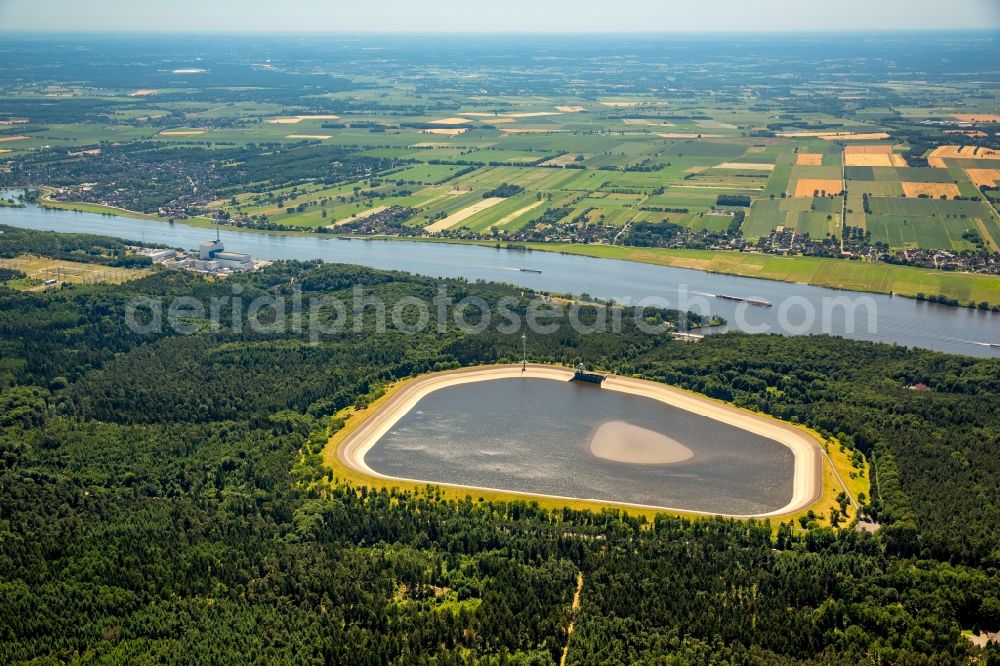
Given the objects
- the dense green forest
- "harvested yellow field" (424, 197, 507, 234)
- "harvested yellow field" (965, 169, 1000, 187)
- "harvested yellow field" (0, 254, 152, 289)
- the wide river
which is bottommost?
the dense green forest

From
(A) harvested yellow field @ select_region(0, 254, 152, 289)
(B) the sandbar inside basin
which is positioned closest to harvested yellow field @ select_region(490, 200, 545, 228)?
(A) harvested yellow field @ select_region(0, 254, 152, 289)

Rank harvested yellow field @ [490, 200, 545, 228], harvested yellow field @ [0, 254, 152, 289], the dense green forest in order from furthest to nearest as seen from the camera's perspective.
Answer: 1. harvested yellow field @ [490, 200, 545, 228]
2. harvested yellow field @ [0, 254, 152, 289]
3. the dense green forest

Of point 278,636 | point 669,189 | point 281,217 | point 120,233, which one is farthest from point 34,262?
point 669,189

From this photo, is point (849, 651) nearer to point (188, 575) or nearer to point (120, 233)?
point (188, 575)

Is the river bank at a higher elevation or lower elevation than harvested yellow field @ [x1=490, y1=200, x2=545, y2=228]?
lower

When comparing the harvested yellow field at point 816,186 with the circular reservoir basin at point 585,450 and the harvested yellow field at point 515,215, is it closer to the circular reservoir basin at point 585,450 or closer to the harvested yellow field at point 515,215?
the harvested yellow field at point 515,215

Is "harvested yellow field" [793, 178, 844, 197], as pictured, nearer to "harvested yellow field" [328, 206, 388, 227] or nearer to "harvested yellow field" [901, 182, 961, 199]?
"harvested yellow field" [901, 182, 961, 199]

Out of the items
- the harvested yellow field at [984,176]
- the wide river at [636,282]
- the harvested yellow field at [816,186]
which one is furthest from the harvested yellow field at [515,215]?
the harvested yellow field at [984,176]
